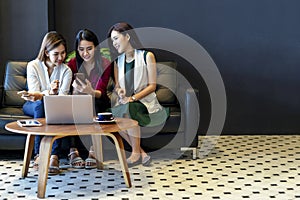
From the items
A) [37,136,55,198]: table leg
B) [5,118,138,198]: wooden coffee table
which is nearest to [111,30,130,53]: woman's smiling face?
[5,118,138,198]: wooden coffee table

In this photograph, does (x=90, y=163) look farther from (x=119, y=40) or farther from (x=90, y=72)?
(x=119, y=40)

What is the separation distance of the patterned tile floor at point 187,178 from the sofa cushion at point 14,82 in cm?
62

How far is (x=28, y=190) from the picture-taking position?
169 inches

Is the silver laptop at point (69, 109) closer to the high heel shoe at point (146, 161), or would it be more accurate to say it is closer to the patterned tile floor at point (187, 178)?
the patterned tile floor at point (187, 178)

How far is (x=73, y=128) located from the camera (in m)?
4.17

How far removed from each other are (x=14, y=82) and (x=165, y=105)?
4.82ft

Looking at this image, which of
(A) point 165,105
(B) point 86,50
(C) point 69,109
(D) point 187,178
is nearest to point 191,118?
(A) point 165,105

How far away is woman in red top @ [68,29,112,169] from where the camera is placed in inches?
195

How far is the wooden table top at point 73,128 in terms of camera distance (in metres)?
4.05

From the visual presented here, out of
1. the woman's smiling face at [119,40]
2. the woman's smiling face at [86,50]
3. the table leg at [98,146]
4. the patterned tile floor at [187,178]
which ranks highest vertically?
the woman's smiling face at [119,40]

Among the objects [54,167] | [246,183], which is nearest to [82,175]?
[54,167]

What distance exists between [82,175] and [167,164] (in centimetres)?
79

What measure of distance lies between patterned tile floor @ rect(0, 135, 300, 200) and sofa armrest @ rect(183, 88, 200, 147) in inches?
7.5

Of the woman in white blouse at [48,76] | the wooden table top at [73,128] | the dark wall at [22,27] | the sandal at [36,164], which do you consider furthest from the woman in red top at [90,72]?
the dark wall at [22,27]
